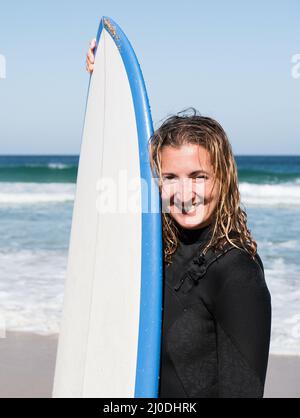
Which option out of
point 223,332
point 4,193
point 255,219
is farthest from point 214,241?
point 4,193

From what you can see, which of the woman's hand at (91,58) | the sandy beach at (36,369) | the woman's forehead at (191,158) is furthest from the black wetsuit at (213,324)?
the sandy beach at (36,369)

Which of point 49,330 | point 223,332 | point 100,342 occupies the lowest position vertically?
point 223,332

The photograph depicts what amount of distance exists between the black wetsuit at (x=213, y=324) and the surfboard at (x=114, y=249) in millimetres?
77

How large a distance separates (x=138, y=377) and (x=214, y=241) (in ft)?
1.55

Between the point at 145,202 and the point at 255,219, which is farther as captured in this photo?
the point at 255,219

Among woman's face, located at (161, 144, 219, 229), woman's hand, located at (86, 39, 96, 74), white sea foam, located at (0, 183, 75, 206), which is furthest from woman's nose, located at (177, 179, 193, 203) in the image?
white sea foam, located at (0, 183, 75, 206)

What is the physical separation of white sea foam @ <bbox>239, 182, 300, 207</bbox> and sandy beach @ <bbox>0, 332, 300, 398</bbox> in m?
11.9

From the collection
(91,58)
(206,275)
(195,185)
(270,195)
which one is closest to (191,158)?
(195,185)

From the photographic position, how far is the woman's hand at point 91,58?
2504mm

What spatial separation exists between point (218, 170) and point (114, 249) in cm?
62

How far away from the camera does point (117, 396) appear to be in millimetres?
1864

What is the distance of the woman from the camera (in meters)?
1.38

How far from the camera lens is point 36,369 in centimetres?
431
